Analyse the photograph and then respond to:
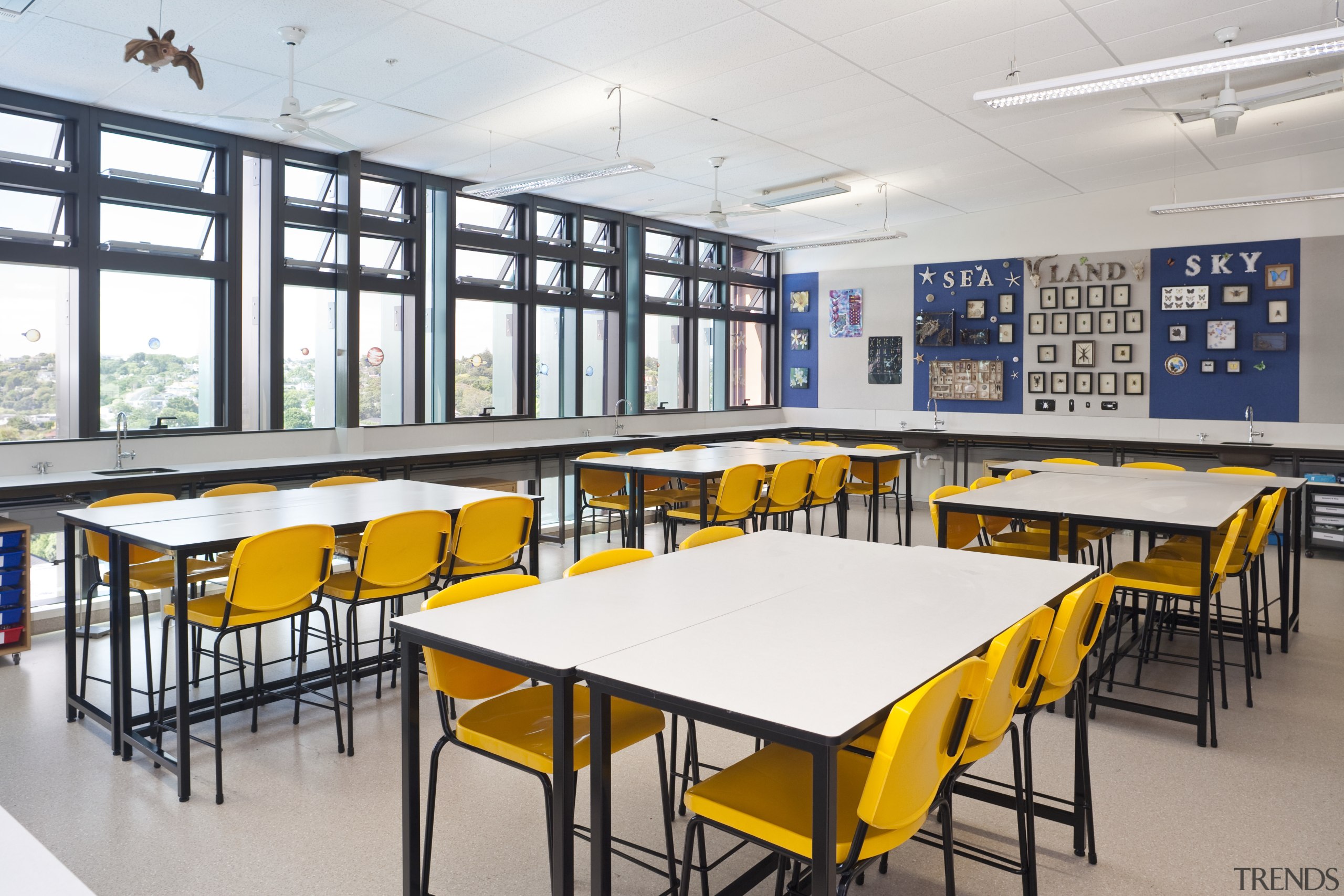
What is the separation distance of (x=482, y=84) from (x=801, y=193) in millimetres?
3298

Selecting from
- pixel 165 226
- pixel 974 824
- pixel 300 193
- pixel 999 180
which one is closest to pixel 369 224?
pixel 300 193

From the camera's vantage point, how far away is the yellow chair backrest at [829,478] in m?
5.92

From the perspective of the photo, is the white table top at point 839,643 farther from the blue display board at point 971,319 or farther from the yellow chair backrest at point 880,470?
the blue display board at point 971,319

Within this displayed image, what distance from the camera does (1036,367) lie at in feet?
29.7

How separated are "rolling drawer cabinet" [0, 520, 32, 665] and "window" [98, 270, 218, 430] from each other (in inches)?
60.1

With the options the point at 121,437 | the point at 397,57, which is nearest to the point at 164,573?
the point at 121,437

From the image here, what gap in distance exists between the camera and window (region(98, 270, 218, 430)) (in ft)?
18.7

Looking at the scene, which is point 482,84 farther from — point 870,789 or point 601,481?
point 870,789

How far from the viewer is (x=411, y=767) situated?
6.69 ft

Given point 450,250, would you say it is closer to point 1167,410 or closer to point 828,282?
point 828,282

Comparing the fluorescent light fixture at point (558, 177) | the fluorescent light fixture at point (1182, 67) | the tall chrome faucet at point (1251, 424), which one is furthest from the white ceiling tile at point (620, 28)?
the tall chrome faucet at point (1251, 424)

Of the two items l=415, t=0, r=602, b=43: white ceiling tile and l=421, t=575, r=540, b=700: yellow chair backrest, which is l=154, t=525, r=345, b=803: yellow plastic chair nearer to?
l=421, t=575, r=540, b=700: yellow chair backrest

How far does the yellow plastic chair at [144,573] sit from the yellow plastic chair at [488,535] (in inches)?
36.2

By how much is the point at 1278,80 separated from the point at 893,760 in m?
5.80
